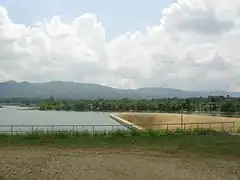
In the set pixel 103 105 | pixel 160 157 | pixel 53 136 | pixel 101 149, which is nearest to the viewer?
pixel 160 157

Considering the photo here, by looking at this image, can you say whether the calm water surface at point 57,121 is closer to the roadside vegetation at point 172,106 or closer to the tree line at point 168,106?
the roadside vegetation at point 172,106

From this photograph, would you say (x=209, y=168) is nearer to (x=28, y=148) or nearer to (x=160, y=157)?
(x=160, y=157)

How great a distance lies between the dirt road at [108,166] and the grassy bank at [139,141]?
2803 millimetres

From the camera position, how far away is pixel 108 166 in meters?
18.5

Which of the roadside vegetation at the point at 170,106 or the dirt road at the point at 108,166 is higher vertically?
the roadside vegetation at the point at 170,106

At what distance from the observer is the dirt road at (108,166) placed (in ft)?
53.4

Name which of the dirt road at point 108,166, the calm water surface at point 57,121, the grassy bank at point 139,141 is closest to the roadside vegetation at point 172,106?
the calm water surface at point 57,121

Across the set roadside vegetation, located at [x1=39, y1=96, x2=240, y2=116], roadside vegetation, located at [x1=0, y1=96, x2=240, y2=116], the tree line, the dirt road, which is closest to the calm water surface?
the dirt road

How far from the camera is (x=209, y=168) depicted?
1859 cm

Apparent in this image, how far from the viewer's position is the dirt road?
16266 mm

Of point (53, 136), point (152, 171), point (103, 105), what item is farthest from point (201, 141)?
point (103, 105)

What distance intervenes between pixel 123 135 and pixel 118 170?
1665 centimetres

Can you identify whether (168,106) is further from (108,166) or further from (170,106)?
(108,166)

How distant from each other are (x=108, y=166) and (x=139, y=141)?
11999 millimetres
